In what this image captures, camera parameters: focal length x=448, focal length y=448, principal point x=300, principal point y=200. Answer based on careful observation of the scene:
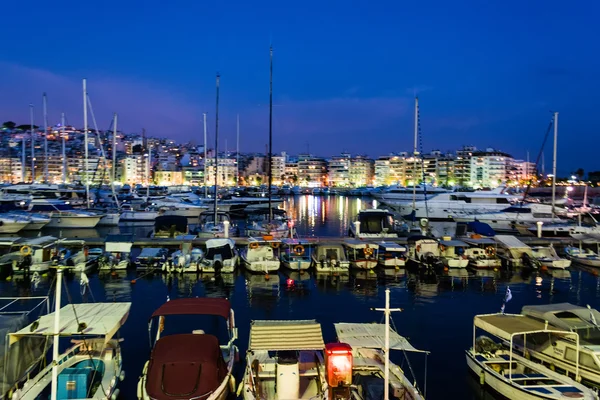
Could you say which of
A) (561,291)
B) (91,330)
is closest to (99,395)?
(91,330)

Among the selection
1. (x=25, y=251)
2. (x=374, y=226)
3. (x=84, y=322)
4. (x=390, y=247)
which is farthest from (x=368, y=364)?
Result: (x=374, y=226)

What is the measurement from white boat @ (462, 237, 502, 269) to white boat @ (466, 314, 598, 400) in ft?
50.8

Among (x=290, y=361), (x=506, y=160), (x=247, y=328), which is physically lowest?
(x=247, y=328)

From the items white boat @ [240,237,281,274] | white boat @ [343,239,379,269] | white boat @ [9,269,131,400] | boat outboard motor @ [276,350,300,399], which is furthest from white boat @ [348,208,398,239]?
boat outboard motor @ [276,350,300,399]

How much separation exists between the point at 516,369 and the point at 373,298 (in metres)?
10.1

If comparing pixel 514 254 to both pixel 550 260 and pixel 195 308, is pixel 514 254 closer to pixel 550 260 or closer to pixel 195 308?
pixel 550 260

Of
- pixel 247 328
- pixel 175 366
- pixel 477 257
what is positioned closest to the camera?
pixel 175 366

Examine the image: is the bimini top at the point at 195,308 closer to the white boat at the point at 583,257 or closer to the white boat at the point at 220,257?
the white boat at the point at 220,257

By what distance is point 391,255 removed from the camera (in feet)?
96.7

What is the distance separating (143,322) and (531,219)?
4355 centimetres

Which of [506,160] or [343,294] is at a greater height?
[506,160]

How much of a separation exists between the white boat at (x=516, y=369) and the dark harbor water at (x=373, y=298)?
0.67 m

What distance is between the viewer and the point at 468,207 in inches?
2357

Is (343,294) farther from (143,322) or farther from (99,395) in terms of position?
(99,395)
